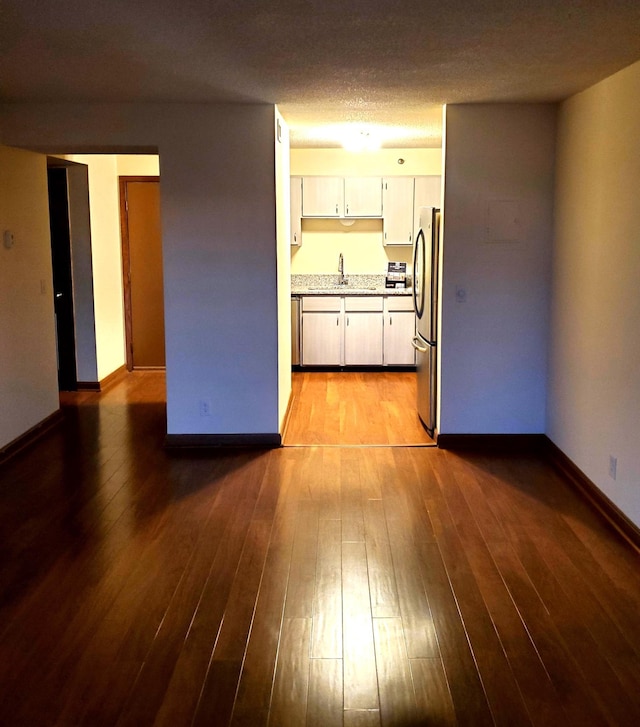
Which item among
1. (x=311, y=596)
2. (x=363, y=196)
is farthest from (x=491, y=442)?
(x=363, y=196)

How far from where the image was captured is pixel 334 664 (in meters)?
2.72

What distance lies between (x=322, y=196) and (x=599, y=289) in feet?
15.1

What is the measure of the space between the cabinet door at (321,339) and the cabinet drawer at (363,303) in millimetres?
152

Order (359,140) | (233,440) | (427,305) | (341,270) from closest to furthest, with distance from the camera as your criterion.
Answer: (233,440)
(427,305)
(359,140)
(341,270)

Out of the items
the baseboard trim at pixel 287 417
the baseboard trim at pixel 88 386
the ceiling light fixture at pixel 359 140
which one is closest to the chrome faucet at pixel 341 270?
the ceiling light fixture at pixel 359 140

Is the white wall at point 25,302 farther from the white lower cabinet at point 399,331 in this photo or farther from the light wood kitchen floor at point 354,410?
the white lower cabinet at point 399,331

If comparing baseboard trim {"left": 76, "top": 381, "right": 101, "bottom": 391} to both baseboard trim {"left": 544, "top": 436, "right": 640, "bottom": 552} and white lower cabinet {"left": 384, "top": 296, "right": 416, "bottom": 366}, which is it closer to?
white lower cabinet {"left": 384, "top": 296, "right": 416, "bottom": 366}

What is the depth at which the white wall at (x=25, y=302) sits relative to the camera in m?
5.20

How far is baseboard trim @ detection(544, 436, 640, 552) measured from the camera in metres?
3.78

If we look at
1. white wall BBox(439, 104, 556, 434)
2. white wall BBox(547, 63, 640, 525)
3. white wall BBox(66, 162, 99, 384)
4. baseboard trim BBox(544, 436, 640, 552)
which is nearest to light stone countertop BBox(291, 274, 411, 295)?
white wall BBox(66, 162, 99, 384)

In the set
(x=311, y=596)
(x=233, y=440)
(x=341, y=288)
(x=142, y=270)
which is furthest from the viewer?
(x=341, y=288)

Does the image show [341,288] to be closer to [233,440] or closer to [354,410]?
[354,410]

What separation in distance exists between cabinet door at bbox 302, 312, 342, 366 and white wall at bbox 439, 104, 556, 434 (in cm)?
295

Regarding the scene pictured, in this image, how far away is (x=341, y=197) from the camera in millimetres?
8367
